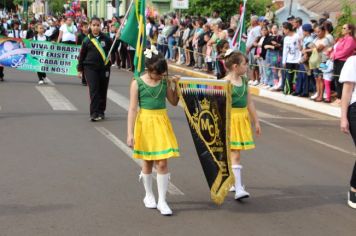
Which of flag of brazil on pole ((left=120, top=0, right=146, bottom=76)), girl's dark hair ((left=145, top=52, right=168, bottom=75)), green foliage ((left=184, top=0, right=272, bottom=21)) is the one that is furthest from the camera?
green foliage ((left=184, top=0, right=272, bottom=21))

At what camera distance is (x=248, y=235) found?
5164 mm

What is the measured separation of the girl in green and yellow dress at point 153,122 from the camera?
5617 millimetres

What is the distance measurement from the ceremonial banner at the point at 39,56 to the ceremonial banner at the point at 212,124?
11.6m

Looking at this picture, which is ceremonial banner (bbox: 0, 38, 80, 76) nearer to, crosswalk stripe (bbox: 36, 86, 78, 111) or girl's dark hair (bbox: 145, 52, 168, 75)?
crosswalk stripe (bbox: 36, 86, 78, 111)

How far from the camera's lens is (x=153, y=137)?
5652 millimetres

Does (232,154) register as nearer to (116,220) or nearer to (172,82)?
(172,82)

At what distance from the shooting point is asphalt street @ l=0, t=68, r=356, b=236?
17.6ft

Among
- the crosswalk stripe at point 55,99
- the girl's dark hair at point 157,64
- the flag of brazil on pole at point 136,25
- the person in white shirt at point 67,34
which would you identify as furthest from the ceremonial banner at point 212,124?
the person in white shirt at point 67,34

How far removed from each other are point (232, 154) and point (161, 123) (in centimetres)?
96

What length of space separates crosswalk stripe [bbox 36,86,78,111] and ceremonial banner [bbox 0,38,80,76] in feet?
4.63

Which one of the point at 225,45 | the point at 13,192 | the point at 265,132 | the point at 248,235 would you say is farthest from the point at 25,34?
the point at 248,235

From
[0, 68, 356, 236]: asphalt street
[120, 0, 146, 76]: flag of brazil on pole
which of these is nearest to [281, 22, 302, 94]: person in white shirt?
[0, 68, 356, 236]: asphalt street

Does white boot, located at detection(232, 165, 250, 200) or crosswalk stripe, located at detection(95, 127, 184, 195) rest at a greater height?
white boot, located at detection(232, 165, 250, 200)

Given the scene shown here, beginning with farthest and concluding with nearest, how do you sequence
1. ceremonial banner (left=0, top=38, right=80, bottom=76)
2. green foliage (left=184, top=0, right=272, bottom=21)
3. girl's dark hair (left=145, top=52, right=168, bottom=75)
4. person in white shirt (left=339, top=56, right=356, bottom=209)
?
green foliage (left=184, top=0, right=272, bottom=21)
ceremonial banner (left=0, top=38, right=80, bottom=76)
person in white shirt (left=339, top=56, right=356, bottom=209)
girl's dark hair (left=145, top=52, right=168, bottom=75)
